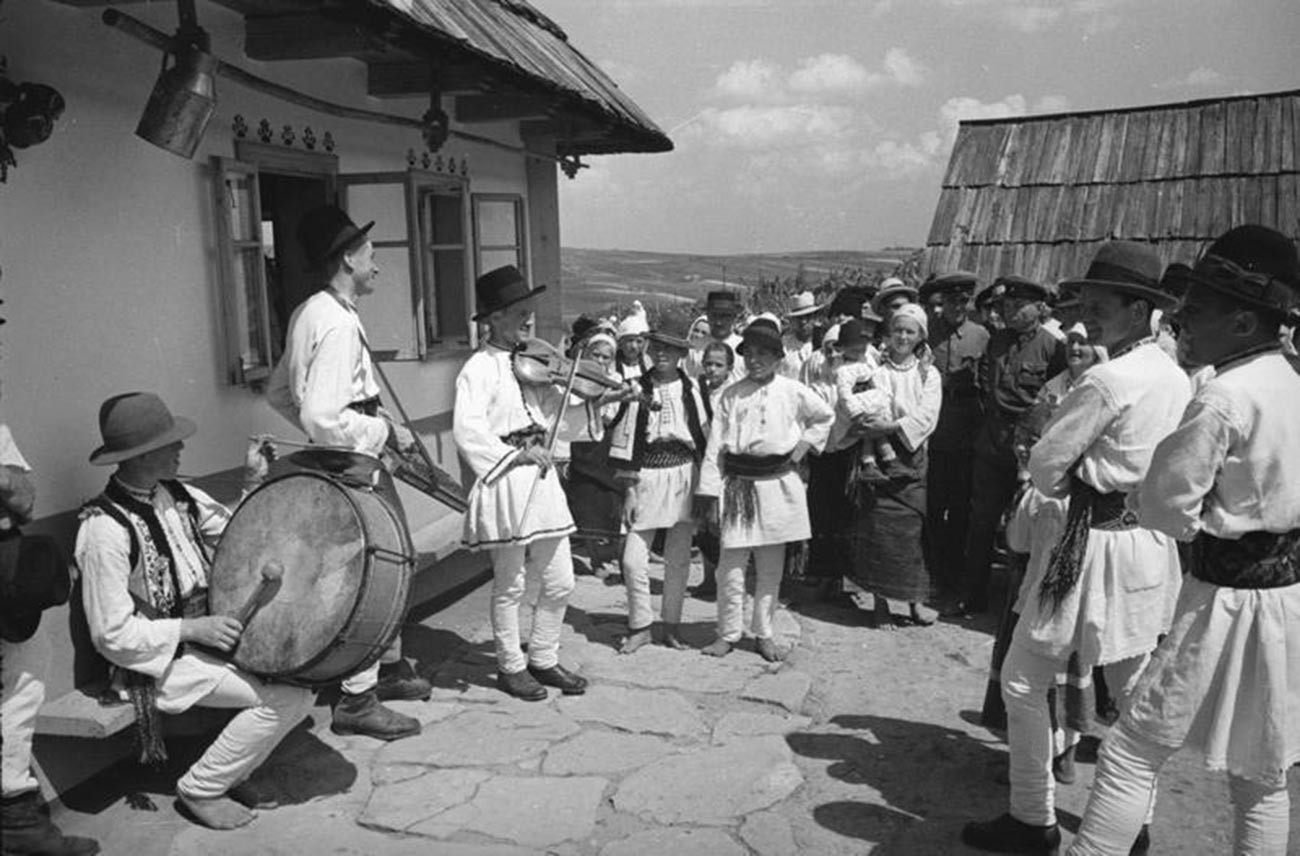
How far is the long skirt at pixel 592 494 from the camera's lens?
740 centimetres

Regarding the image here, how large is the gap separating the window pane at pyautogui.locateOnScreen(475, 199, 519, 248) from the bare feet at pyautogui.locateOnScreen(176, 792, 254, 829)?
17.2 feet

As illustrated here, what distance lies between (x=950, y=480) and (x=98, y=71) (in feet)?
17.1

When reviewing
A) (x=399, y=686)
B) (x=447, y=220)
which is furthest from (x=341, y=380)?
(x=447, y=220)

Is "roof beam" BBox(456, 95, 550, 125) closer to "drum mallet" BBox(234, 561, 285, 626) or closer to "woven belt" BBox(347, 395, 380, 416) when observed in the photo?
"woven belt" BBox(347, 395, 380, 416)

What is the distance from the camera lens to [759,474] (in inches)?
224

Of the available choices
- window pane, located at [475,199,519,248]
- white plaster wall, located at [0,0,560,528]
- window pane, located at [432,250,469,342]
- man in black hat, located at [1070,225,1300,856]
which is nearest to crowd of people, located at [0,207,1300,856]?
man in black hat, located at [1070,225,1300,856]

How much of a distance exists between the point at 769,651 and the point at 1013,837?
2153 mm

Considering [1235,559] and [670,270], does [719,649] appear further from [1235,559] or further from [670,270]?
[670,270]

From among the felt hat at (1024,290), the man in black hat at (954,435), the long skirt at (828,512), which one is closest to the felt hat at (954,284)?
the man in black hat at (954,435)

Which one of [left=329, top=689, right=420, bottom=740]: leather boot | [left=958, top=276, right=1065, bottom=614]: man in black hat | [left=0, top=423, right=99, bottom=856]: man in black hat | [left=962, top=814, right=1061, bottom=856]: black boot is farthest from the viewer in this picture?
[left=958, top=276, right=1065, bottom=614]: man in black hat

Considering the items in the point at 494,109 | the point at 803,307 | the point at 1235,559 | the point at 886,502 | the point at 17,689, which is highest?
the point at 494,109

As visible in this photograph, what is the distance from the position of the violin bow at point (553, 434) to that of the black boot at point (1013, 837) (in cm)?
235

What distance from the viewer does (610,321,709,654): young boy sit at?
5.82 meters

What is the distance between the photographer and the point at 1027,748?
3.66 m
